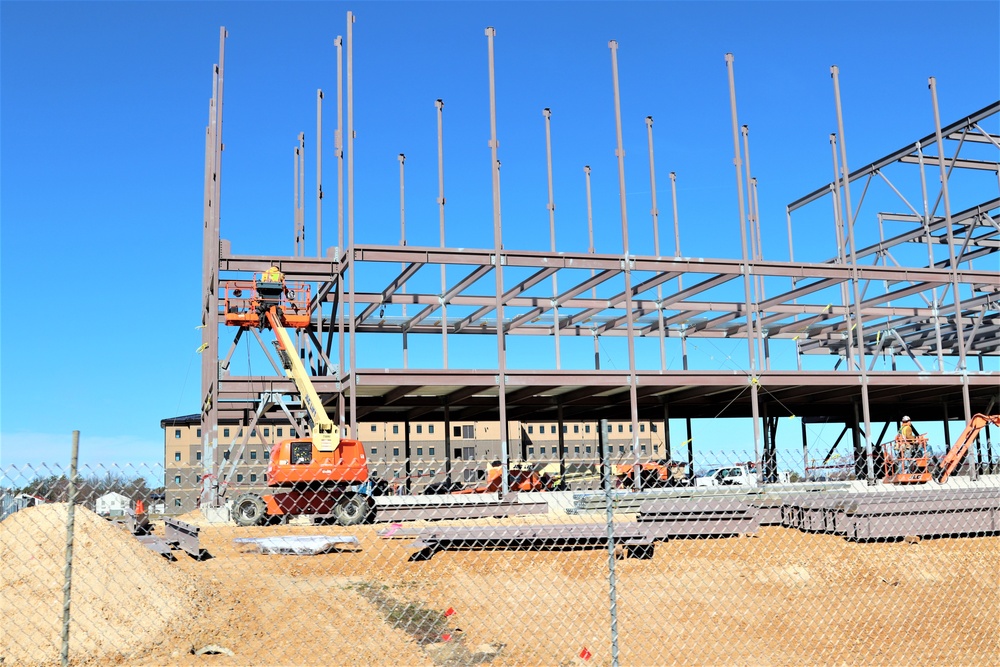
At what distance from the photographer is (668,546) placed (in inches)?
687

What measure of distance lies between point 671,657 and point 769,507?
10.1 meters

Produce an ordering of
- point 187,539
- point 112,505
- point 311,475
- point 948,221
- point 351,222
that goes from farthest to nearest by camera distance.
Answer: point 948,221
point 351,222
point 311,475
point 112,505
point 187,539

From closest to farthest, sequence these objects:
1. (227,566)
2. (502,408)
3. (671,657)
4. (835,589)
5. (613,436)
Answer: (671,657)
(227,566)
(835,589)
(502,408)
(613,436)

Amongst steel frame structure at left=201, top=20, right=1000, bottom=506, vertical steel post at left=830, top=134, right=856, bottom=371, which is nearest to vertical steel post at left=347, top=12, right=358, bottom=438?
steel frame structure at left=201, top=20, right=1000, bottom=506

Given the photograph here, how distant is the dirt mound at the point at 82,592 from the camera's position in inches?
361

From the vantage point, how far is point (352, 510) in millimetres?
22609

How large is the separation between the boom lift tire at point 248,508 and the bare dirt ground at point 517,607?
567 cm

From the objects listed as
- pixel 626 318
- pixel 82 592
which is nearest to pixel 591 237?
pixel 626 318

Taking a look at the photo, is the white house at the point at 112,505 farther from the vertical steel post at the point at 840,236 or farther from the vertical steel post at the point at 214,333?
the vertical steel post at the point at 840,236

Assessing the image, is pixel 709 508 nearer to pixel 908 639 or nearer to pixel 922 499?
pixel 922 499

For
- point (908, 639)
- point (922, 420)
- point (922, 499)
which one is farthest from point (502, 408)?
point (922, 420)

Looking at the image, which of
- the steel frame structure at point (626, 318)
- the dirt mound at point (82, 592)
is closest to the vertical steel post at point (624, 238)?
the steel frame structure at point (626, 318)

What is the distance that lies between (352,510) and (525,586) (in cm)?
963

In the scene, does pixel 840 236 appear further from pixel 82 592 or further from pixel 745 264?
pixel 82 592
